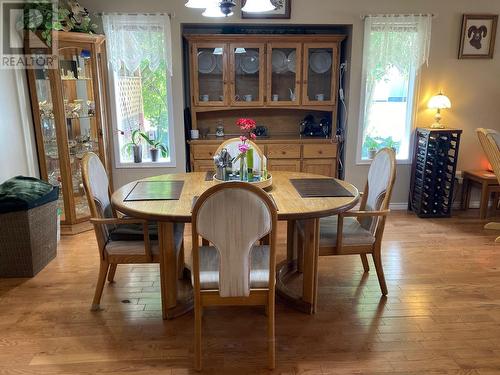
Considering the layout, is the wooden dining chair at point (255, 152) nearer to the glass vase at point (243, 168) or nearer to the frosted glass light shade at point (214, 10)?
the glass vase at point (243, 168)

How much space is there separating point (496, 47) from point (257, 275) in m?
3.94

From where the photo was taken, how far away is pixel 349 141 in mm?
4371

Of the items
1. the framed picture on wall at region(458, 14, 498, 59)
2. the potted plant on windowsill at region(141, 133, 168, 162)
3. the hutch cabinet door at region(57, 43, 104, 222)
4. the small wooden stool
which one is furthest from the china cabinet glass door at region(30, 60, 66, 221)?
the small wooden stool

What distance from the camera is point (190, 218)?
2.02 meters

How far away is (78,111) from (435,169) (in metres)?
3.65

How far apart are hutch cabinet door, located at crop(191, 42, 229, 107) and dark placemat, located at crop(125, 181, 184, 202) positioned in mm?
1749

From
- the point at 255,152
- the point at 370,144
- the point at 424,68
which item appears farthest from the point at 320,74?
the point at 255,152

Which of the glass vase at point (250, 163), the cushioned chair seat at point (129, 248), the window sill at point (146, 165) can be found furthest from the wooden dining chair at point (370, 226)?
the window sill at point (146, 165)

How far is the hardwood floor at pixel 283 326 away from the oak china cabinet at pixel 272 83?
5.06ft

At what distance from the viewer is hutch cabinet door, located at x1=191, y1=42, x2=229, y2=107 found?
4117 millimetres

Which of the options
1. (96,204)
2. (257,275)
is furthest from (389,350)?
(96,204)

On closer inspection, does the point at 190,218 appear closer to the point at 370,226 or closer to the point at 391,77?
the point at 370,226

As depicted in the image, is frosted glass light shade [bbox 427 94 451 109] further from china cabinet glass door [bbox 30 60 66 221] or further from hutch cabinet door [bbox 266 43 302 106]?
china cabinet glass door [bbox 30 60 66 221]

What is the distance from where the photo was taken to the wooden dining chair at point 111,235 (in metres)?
2.29
